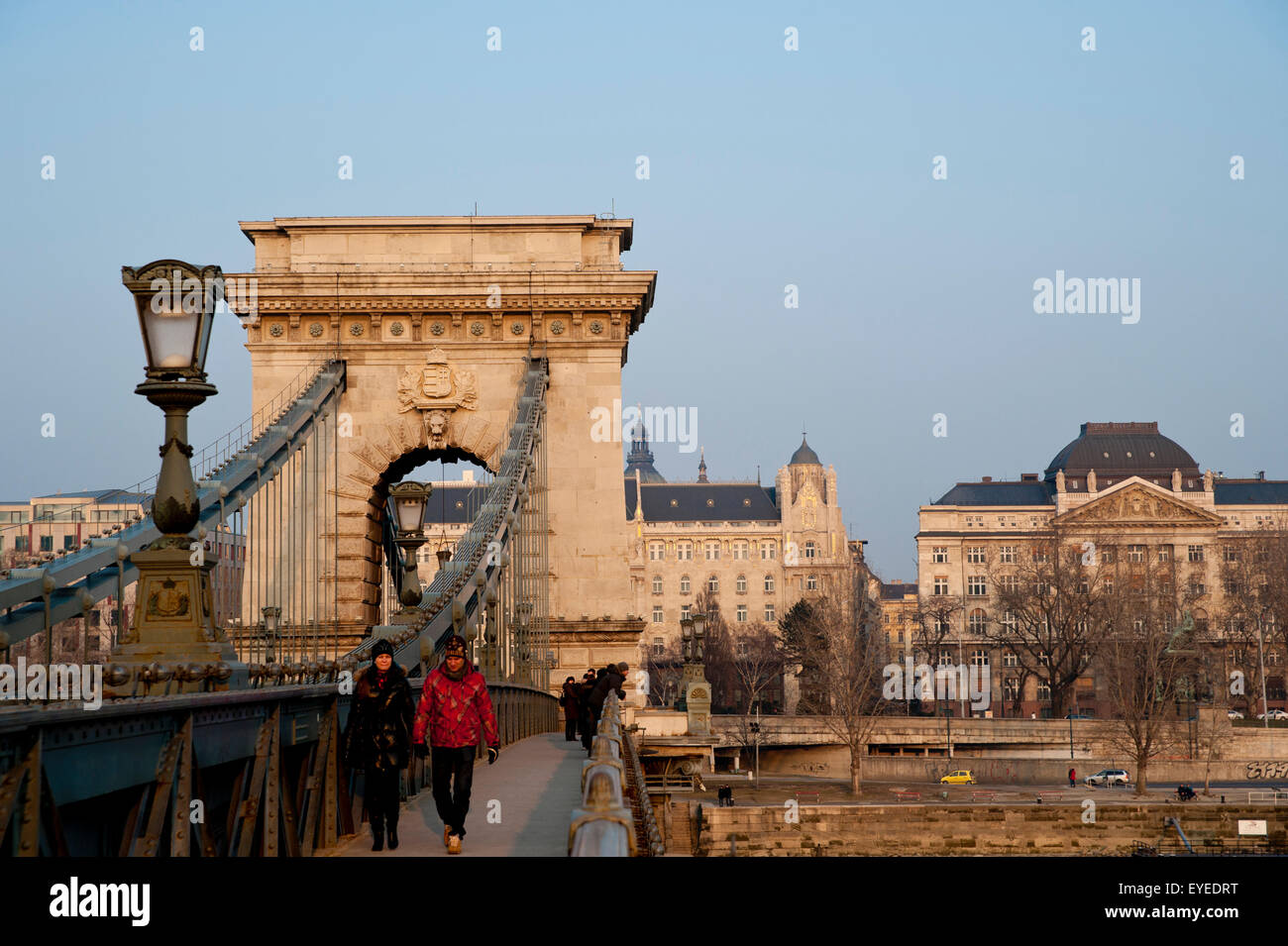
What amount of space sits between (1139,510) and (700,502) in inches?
1654

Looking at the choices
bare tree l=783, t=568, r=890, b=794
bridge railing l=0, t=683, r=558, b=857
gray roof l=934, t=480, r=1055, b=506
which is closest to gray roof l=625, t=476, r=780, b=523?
gray roof l=934, t=480, r=1055, b=506

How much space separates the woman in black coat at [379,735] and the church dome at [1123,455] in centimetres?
12037

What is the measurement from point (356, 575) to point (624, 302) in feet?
25.1

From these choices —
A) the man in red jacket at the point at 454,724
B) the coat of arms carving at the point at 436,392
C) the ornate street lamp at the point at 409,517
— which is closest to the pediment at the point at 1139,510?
the coat of arms carving at the point at 436,392

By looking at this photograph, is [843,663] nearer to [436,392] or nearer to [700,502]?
[436,392]

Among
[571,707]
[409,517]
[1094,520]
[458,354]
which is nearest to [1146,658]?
[1094,520]

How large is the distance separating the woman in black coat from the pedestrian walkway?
0.32 meters

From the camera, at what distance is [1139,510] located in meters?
118

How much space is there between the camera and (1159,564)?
10981 centimetres

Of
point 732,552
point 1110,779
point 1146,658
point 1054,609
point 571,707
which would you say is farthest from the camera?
point 732,552

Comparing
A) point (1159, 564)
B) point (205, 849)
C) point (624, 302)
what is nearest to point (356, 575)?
point (624, 302)

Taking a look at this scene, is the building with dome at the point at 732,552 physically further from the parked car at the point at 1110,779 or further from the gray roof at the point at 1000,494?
the parked car at the point at 1110,779

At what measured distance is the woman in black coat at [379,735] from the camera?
10336 millimetres
